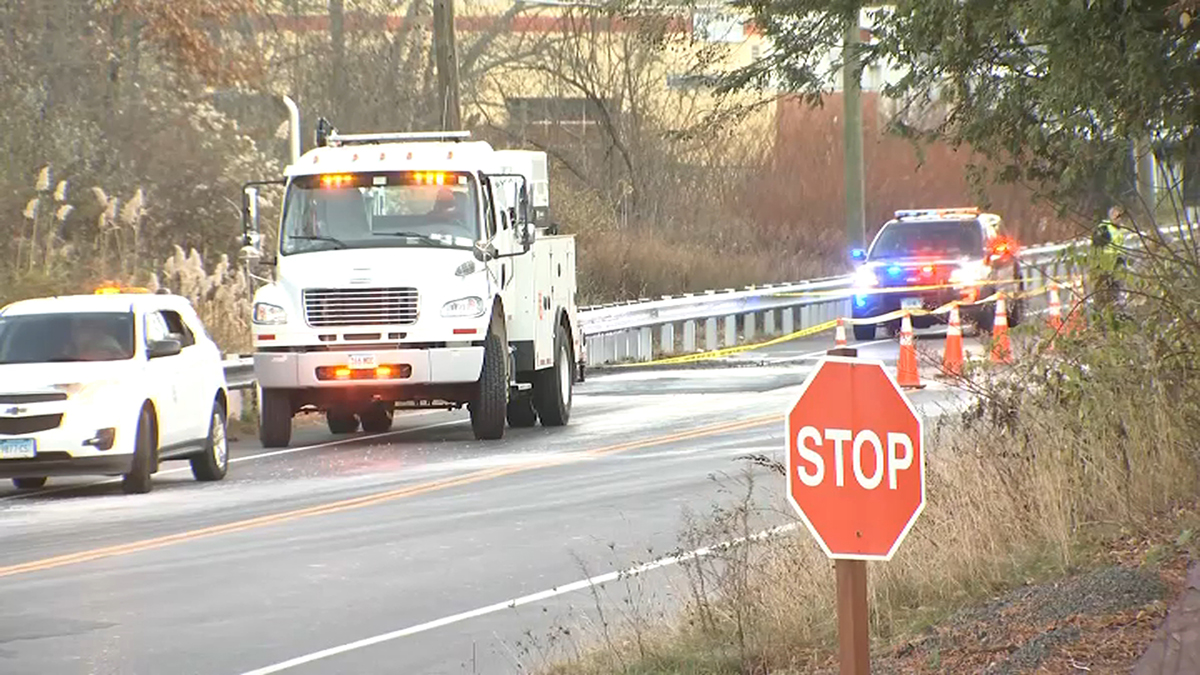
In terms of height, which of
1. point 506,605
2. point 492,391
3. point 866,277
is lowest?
point 506,605

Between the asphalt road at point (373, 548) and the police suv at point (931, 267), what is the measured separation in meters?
10.7

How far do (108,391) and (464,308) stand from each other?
447 centimetres

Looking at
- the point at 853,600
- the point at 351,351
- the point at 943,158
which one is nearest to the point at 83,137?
the point at 351,351

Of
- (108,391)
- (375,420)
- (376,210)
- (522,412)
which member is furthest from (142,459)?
(375,420)

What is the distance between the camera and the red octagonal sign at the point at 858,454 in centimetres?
711

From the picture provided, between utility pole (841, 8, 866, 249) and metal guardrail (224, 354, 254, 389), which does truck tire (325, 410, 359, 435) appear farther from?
utility pole (841, 8, 866, 249)

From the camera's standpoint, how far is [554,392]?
77.6 feet

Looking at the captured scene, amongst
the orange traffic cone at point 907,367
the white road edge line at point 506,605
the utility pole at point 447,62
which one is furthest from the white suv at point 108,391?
the utility pole at point 447,62

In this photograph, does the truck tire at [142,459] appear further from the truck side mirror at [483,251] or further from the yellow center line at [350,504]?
the truck side mirror at [483,251]

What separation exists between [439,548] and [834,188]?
3615 cm

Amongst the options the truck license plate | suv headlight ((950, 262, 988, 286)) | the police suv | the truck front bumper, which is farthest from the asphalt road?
suv headlight ((950, 262, 988, 286))

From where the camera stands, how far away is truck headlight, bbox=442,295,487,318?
21.9 meters

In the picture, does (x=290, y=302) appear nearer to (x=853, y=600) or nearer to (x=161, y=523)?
(x=161, y=523)

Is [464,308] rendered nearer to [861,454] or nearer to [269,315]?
[269,315]
